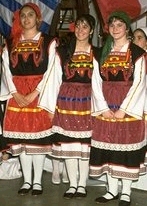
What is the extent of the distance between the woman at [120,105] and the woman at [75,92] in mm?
105

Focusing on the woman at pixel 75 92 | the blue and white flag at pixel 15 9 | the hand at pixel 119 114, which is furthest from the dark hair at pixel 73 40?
the blue and white flag at pixel 15 9

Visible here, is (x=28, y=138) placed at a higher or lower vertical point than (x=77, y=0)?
lower

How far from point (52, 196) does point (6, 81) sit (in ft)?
3.00

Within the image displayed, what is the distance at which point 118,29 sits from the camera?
325cm

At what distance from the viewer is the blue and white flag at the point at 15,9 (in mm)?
4246

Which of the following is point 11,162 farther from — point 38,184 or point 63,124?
point 63,124

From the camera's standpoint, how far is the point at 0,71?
12.9 ft

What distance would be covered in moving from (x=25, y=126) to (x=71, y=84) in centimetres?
45

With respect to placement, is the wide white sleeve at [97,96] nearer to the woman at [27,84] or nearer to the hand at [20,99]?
the woman at [27,84]

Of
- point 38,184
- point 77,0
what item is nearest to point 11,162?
point 38,184

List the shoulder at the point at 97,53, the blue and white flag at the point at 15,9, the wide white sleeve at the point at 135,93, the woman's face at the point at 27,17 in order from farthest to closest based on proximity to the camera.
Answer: the blue and white flag at the point at 15,9, the woman's face at the point at 27,17, the shoulder at the point at 97,53, the wide white sleeve at the point at 135,93

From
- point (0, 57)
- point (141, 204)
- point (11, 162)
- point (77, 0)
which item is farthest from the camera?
point (77, 0)

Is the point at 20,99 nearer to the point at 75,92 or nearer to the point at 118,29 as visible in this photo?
the point at 75,92

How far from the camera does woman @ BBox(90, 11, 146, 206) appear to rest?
3.23m
